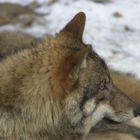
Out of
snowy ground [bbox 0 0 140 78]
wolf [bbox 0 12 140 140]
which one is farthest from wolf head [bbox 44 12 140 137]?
snowy ground [bbox 0 0 140 78]

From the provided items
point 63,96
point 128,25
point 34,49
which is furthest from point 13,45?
point 128,25

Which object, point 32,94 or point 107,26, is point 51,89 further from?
point 107,26

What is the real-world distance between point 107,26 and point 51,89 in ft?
12.4

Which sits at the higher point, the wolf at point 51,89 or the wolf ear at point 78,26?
the wolf ear at point 78,26

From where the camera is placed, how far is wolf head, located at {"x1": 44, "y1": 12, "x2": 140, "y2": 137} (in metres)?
3.96

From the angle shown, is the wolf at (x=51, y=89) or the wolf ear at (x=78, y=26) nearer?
the wolf at (x=51, y=89)

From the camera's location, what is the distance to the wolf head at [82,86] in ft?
13.0

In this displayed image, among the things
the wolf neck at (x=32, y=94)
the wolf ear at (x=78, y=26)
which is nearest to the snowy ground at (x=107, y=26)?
the wolf ear at (x=78, y=26)

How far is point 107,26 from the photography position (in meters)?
7.65

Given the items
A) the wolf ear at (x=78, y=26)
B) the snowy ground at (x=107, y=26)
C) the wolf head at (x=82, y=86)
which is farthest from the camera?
the snowy ground at (x=107, y=26)

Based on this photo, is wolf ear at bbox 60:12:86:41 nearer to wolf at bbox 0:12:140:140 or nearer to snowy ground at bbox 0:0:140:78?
wolf at bbox 0:12:140:140

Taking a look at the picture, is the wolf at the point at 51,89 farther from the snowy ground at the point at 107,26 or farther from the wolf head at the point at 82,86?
the snowy ground at the point at 107,26

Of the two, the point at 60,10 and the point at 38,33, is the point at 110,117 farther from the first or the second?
the point at 60,10

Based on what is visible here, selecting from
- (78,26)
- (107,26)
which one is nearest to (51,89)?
(78,26)
